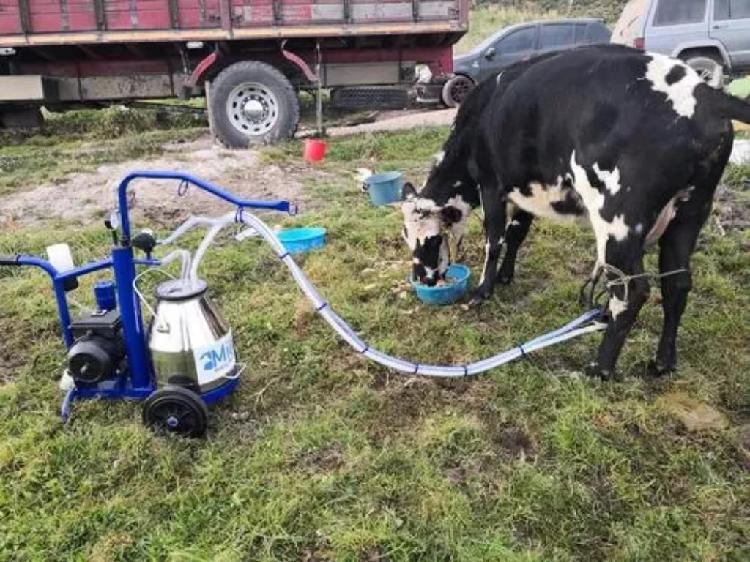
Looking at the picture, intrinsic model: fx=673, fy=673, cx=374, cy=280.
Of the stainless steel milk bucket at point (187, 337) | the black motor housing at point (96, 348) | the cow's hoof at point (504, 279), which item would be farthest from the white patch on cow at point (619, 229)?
the black motor housing at point (96, 348)

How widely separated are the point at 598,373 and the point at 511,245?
152 cm

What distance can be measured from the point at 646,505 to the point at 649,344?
4.73 ft

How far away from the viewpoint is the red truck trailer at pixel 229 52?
931 cm

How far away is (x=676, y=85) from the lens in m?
3.21

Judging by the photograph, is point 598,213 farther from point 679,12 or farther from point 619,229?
point 679,12

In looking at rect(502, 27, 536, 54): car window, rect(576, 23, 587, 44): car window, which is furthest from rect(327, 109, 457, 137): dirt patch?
rect(576, 23, 587, 44): car window

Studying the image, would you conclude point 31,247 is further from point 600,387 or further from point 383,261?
point 600,387

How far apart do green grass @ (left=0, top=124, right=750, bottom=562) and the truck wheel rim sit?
5376 millimetres

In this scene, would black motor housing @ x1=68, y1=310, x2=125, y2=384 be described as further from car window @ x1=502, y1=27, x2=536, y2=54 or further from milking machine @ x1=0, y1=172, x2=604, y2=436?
car window @ x1=502, y1=27, x2=536, y2=54

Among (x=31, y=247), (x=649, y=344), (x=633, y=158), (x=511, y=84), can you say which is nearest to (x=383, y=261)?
(x=511, y=84)

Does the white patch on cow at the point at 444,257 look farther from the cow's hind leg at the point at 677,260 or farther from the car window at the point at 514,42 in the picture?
the car window at the point at 514,42

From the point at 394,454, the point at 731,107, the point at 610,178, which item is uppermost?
the point at 731,107

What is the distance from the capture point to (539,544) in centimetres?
258

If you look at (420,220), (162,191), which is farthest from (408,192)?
(162,191)
